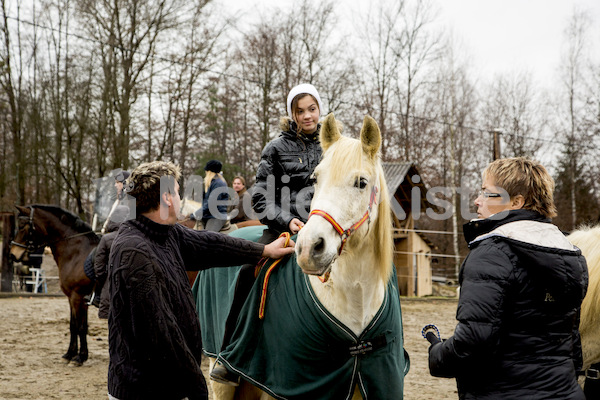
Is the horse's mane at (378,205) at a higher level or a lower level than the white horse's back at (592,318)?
higher

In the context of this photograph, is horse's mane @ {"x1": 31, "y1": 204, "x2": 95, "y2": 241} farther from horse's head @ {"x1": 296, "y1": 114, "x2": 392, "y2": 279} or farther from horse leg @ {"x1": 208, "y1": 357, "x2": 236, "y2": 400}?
horse's head @ {"x1": 296, "y1": 114, "x2": 392, "y2": 279}

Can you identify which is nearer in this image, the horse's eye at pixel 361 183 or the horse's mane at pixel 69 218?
the horse's eye at pixel 361 183

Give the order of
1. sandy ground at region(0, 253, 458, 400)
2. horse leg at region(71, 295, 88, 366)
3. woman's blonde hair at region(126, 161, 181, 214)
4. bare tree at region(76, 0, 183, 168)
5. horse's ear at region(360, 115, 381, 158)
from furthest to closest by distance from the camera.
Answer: bare tree at region(76, 0, 183, 168) < horse leg at region(71, 295, 88, 366) < sandy ground at region(0, 253, 458, 400) < horse's ear at region(360, 115, 381, 158) < woman's blonde hair at region(126, 161, 181, 214)

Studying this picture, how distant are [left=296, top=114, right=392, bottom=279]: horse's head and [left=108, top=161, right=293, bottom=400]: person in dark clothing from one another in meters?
0.59

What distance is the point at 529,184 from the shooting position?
2.02m

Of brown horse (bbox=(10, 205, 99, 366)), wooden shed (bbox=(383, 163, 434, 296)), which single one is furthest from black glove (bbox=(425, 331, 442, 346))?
wooden shed (bbox=(383, 163, 434, 296))

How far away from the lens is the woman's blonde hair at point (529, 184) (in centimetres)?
202

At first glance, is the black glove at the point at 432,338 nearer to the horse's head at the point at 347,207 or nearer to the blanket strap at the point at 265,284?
the horse's head at the point at 347,207

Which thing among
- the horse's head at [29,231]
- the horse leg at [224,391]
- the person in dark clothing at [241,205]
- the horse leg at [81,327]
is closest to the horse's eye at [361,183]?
the horse leg at [224,391]

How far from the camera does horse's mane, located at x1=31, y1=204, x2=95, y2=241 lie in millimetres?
7270

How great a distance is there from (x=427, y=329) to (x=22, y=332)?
26.6ft

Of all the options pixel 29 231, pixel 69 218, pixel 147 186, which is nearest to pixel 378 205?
pixel 147 186

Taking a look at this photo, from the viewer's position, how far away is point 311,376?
102 inches

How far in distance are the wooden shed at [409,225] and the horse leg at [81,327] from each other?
1219cm
